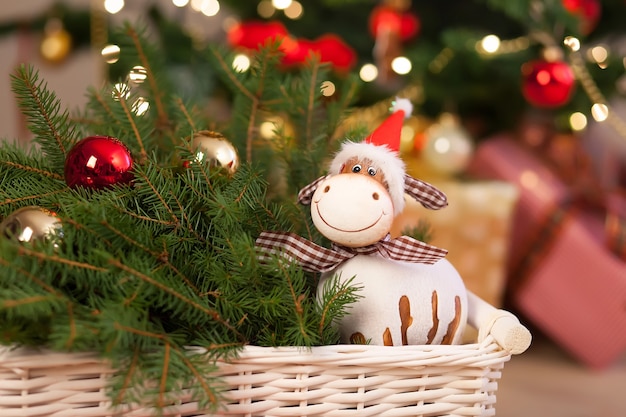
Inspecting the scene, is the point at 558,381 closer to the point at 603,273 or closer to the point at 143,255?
the point at 603,273

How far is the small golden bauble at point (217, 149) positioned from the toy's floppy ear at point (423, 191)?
0.18 meters

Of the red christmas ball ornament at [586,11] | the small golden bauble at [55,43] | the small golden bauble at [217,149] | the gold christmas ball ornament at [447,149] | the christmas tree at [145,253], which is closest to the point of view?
the christmas tree at [145,253]

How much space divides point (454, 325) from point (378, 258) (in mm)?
92

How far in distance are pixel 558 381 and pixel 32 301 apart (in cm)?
99

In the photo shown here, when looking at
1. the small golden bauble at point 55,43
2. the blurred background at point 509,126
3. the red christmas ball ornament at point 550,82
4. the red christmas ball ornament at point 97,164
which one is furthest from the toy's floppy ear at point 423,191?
the small golden bauble at point 55,43

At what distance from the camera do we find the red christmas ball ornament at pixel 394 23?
1481 mm

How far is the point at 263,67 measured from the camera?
2.59ft

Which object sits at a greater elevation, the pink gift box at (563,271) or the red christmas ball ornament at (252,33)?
the red christmas ball ornament at (252,33)

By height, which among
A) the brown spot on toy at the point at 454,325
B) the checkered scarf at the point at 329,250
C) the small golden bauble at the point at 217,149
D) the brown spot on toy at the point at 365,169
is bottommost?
the brown spot on toy at the point at 454,325

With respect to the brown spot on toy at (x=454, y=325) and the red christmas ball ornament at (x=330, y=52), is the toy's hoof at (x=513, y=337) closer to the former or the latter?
the brown spot on toy at (x=454, y=325)

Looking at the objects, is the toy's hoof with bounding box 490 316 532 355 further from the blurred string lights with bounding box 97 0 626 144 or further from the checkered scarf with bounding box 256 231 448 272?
the blurred string lights with bounding box 97 0 626 144

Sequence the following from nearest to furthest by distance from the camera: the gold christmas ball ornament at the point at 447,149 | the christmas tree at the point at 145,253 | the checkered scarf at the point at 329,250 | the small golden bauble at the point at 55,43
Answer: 1. the christmas tree at the point at 145,253
2. the checkered scarf at the point at 329,250
3. the gold christmas ball ornament at the point at 447,149
4. the small golden bauble at the point at 55,43

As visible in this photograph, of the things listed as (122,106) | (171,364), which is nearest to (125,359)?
(171,364)

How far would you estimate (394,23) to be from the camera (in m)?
1.48
